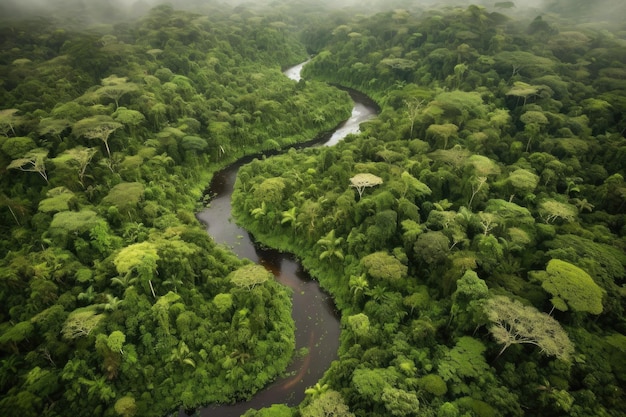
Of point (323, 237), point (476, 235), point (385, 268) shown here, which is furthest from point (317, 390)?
point (476, 235)

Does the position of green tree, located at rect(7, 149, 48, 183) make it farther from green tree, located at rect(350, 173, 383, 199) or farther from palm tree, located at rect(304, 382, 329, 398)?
palm tree, located at rect(304, 382, 329, 398)

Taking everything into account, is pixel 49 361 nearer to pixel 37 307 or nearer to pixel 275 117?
pixel 37 307

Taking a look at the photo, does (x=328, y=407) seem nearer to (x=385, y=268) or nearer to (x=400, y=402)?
(x=400, y=402)

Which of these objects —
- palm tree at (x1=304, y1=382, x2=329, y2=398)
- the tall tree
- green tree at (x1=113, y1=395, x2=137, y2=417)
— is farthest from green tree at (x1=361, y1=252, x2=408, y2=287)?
green tree at (x1=113, y1=395, x2=137, y2=417)

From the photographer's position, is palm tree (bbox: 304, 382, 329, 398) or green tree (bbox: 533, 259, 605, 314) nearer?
green tree (bbox: 533, 259, 605, 314)

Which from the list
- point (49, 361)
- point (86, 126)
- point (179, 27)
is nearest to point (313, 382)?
point (49, 361)

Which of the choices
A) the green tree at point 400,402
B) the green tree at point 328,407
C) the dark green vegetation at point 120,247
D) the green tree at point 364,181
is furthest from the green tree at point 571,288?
the dark green vegetation at point 120,247

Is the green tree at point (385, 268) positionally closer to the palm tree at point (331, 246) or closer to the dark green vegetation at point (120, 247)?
the palm tree at point (331, 246)
